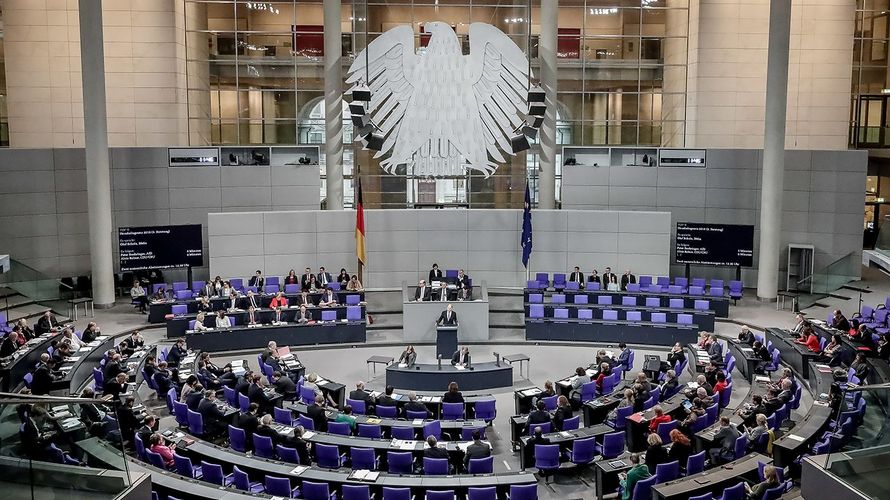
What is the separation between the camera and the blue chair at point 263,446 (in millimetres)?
12205

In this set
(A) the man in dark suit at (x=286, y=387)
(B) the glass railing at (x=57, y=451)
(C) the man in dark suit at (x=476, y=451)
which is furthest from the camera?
(A) the man in dark suit at (x=286, y=387)

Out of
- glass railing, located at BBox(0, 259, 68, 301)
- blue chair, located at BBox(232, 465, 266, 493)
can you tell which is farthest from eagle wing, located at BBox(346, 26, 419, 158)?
blue chair, located at BBox(232, 465, 266, 493)

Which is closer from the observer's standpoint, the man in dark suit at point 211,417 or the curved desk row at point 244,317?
the man in dark suit at point 211,417

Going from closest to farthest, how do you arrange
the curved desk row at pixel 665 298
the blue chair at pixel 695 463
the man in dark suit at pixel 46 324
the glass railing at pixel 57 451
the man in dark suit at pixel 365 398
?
the glass railing at pixel 57 451 → the blue chair at pixel 695 463 → the man in dark suit at pixel 365 398 → the man in dark suit at pixel 46 324 → the curved desk row at pixel 665 298

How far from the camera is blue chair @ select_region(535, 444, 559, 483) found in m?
12.2

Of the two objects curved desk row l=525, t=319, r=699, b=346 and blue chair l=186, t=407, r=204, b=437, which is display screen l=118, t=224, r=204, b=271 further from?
blue chair l=186, t=407, r=204, b=437

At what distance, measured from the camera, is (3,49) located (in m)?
26.6

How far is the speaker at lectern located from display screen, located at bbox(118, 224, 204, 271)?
917cm

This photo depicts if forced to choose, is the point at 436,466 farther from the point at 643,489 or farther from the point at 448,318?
the point at 448,318

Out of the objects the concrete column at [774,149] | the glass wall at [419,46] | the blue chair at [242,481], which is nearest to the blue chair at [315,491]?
the blue chair at [242,481]

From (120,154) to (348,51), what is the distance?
8.35 meters

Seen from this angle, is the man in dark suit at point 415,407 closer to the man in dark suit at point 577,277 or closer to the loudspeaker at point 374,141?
the loudspeaker at point 374,141

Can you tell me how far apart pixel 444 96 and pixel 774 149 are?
1023 centimetres

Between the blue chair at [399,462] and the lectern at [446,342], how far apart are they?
7344 mm
